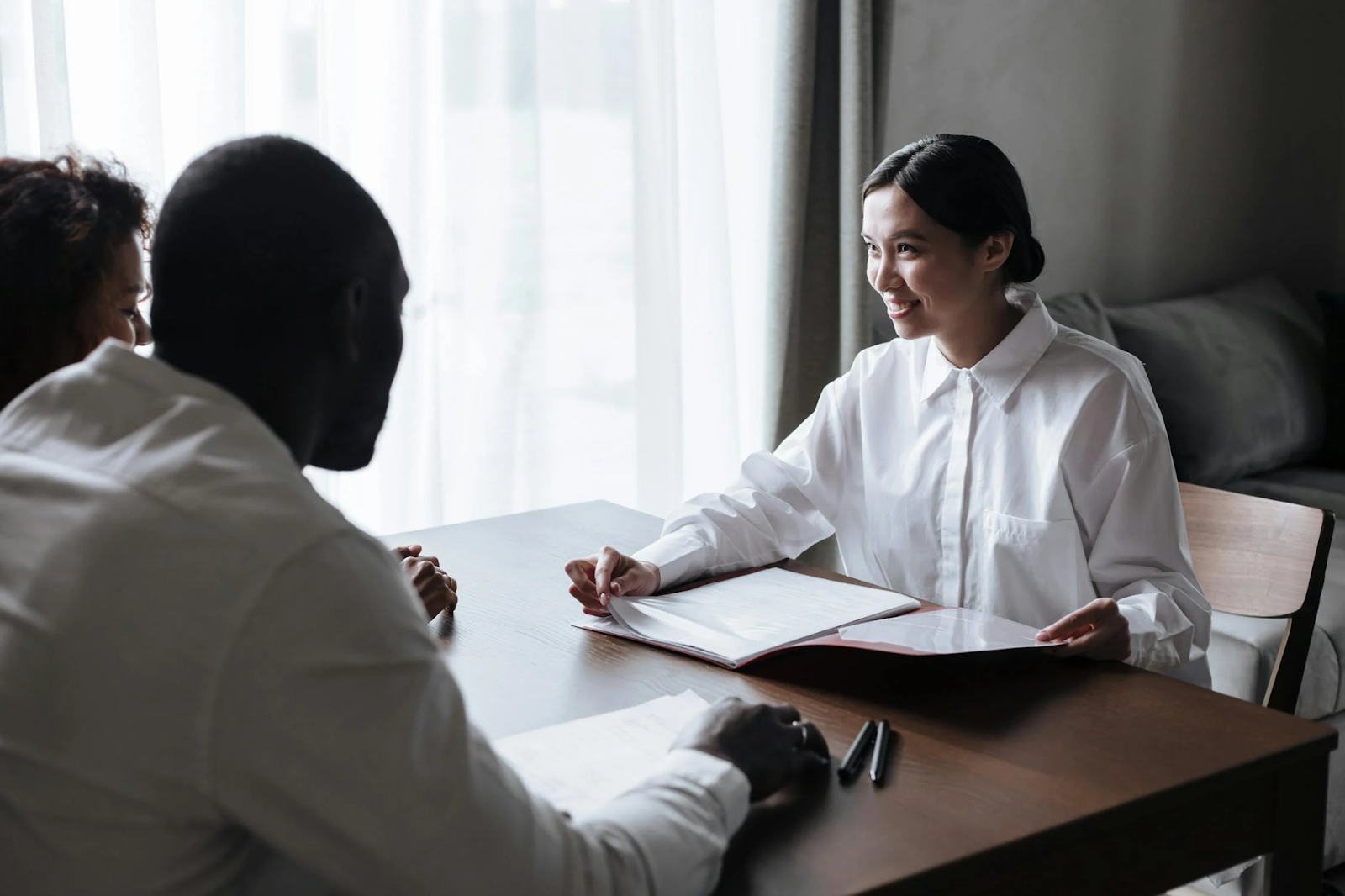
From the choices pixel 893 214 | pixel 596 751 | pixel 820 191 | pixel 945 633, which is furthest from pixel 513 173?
pixel 596 751

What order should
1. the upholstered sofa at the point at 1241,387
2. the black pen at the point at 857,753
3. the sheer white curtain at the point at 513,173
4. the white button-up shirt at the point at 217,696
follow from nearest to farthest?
the white button-up shirt at the point at 217,696, the black pen at the point at 857,753, the sheer white curtain at the point at 513,173, the upholstered sofa at the point at 1241,387

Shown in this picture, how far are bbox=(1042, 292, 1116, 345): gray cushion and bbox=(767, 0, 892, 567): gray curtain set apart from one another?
460mm

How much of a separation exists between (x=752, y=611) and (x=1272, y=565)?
2.55 ft

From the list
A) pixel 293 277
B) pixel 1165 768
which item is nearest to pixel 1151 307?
pixel 1165 768

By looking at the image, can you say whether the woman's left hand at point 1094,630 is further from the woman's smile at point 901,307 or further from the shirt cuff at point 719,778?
the woman's smile at point 901,307

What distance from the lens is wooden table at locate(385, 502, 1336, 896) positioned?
85 cm

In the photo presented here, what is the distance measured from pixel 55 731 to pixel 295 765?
132 millimetres

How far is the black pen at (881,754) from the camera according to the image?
0.95 m

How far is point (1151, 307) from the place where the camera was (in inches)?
120

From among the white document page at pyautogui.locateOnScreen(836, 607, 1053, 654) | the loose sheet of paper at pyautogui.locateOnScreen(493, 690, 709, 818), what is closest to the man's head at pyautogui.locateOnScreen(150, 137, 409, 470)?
the loose sheet of paper at pyautogui.locateOnScreen(493, 690, 709, 818)

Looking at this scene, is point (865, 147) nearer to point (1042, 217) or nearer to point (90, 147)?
point (1042, 217)

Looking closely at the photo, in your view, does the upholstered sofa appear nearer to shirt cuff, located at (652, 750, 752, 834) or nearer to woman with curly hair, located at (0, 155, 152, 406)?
shirt cuff, located at (652, 750, 752, 834)

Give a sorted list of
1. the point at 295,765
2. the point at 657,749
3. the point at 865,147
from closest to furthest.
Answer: the point at 295,765 → the point at 657,749 → the point at 865,147

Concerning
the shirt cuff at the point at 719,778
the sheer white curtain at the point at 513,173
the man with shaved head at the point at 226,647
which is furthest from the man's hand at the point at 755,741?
the sheer white curtain at the point at 513,173
